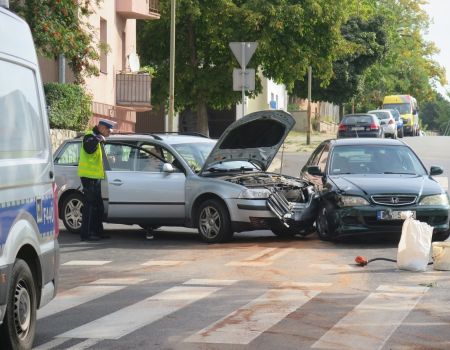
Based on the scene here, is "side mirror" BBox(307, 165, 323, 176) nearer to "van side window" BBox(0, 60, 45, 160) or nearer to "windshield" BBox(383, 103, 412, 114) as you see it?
"van side window" BBox(0, 60, 45, 160)

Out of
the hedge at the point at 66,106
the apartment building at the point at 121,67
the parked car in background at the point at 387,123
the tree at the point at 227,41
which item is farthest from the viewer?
the parked car in background at the point at 387,123

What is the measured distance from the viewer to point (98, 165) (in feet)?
57.7

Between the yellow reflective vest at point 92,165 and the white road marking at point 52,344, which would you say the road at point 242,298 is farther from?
the yellow reflective vest at point 92,165

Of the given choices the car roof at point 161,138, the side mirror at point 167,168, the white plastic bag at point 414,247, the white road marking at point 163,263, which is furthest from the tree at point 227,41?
the white plastic bag at point 414,247

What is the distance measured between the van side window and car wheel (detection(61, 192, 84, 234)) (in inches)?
368

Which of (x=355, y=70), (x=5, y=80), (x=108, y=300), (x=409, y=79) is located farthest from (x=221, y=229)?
(x=409, y=79)

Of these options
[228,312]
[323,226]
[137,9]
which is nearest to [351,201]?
[323,226]

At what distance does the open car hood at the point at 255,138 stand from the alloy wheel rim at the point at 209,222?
860mm

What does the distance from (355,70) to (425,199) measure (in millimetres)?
52575

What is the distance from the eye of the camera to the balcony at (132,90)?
42.0 meters

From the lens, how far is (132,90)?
42.3 m

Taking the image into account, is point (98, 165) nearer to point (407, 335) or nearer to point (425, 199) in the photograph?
point (425, 199)

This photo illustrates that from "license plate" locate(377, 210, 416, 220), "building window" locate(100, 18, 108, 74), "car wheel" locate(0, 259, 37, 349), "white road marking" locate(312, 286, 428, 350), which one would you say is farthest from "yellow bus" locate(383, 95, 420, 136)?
"car wheel" locate(0, 259, 37, 349)

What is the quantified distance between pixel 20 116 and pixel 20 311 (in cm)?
135
